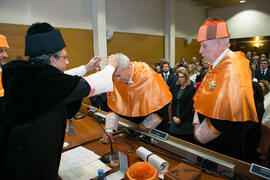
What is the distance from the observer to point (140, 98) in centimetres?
222

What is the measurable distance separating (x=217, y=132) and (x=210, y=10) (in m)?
16.3

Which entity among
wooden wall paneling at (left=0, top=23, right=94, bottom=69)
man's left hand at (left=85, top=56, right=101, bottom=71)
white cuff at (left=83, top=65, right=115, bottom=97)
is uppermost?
wooden wall paneling at (left=0, top=23, right=94, bottom=69)

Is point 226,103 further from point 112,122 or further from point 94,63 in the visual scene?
point 94,63

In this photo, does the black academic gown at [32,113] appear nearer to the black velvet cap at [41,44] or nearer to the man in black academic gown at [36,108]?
the man in black academic gown at [36,108]

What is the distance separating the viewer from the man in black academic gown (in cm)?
104

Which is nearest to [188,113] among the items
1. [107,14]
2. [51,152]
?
[51,152]

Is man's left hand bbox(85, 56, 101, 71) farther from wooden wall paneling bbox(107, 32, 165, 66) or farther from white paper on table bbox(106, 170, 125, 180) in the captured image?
wooden wall paneling bbox(107, 32, 165, 66)

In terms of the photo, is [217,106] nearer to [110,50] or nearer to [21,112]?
[21,112]

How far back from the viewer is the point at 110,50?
28.7 feet

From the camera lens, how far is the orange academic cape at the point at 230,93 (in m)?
1.53

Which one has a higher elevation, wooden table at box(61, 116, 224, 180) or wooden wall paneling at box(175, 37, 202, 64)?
wooden wall paneling at box(175, 37, 202, 64)

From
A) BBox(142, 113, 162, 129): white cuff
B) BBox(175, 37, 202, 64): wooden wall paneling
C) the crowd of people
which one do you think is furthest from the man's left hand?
BBox(175, 37, 202, 64): wooden wall paneling

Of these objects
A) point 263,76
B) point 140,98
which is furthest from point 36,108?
point 263,76

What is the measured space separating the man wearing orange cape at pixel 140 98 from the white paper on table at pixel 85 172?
55cm
